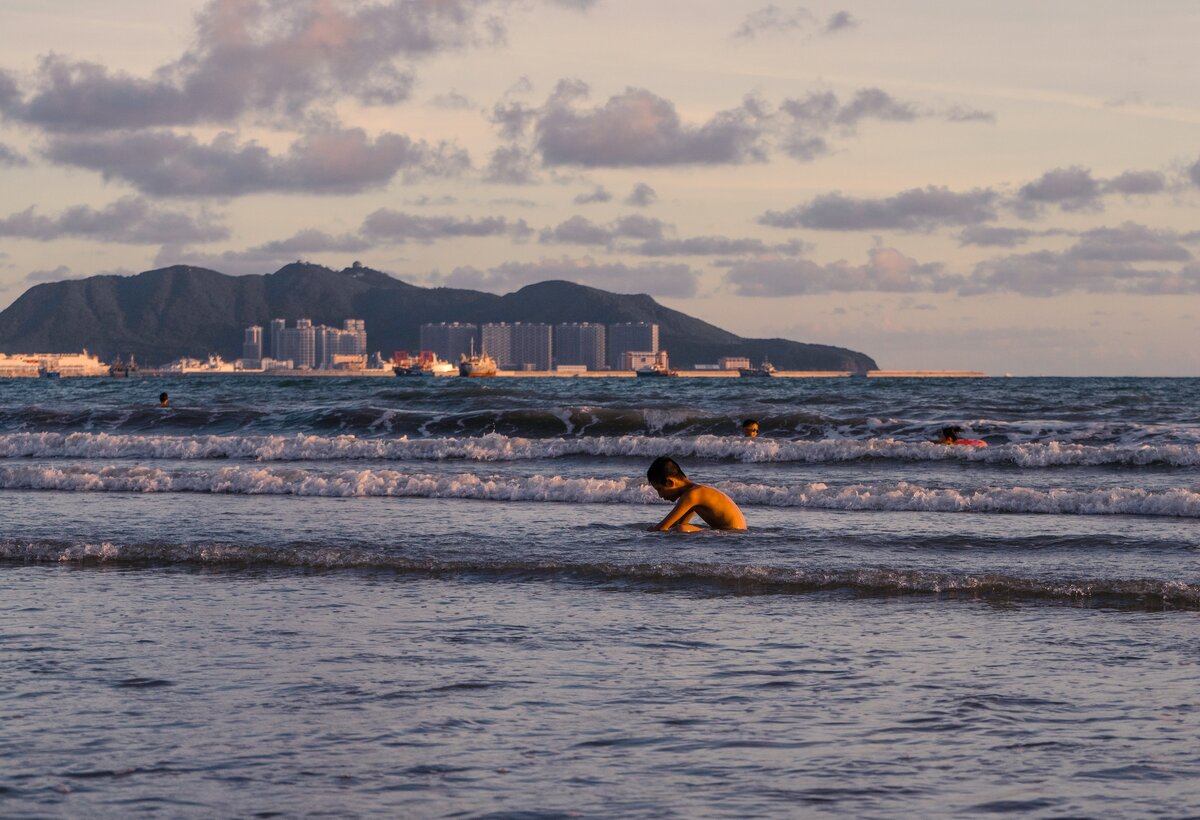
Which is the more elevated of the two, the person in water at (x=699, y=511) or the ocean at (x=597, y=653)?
the person in water at (x=699, y=511)

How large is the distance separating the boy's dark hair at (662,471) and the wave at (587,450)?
1548 cm

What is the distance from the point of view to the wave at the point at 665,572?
38.8ft

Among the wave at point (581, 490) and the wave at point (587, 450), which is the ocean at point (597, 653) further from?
the wave at point (587, 450)

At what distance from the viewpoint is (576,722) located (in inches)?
288

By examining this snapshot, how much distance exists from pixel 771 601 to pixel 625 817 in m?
5.90

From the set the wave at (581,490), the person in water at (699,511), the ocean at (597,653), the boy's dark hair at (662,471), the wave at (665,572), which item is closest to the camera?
the ocean at (597,653)

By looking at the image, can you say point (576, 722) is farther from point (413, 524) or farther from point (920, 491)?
point (920, 491)

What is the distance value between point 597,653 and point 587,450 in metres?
23.3

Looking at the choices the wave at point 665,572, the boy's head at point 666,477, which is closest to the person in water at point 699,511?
the boy's head at point 666,477

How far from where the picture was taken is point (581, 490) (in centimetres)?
2159

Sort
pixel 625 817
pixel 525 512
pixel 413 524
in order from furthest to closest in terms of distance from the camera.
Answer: pixel 525 512, pixel 413 524, pixel 625 817

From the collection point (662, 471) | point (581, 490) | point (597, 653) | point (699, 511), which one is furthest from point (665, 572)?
point (581, 490)

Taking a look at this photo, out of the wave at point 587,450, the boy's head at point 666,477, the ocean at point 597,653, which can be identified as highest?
the boy's head at point 666,477

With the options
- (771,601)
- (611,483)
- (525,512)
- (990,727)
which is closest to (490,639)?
(771,601)
